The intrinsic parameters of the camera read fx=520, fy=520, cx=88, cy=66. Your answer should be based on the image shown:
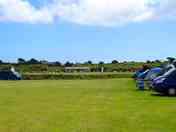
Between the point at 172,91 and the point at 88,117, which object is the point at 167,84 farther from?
the point at 88,117

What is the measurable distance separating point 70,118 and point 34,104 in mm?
6115

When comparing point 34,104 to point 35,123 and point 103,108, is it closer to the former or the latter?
point 103,108

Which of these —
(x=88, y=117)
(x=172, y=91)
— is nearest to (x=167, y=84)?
(x=172, y=91)

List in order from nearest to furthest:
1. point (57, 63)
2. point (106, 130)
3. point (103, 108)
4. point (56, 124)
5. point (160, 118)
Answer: point (106, 130) → point (56, 124) → point (160, 118) → point (103, 108) → point (57, 63)

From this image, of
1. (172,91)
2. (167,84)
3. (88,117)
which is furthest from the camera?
(167,84)

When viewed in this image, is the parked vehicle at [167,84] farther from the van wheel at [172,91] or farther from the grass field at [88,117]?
the grass field at [88,117]

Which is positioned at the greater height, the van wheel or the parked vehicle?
the parked vehicle

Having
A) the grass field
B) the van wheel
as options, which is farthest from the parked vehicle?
the grass field

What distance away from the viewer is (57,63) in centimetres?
11662

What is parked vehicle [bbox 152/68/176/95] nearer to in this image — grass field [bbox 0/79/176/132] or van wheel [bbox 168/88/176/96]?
van wheel [bbox 168/88/176/96]

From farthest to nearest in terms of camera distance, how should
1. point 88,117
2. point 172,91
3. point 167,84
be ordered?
point 167,84, point 172,91, point 88,117

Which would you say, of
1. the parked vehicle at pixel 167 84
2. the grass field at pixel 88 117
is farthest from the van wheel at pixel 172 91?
the grass field at pixel 88 117

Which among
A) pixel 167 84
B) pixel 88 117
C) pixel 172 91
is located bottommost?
pixel 88 117

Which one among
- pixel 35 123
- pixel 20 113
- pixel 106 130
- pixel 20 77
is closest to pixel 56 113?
pixel 20 113
